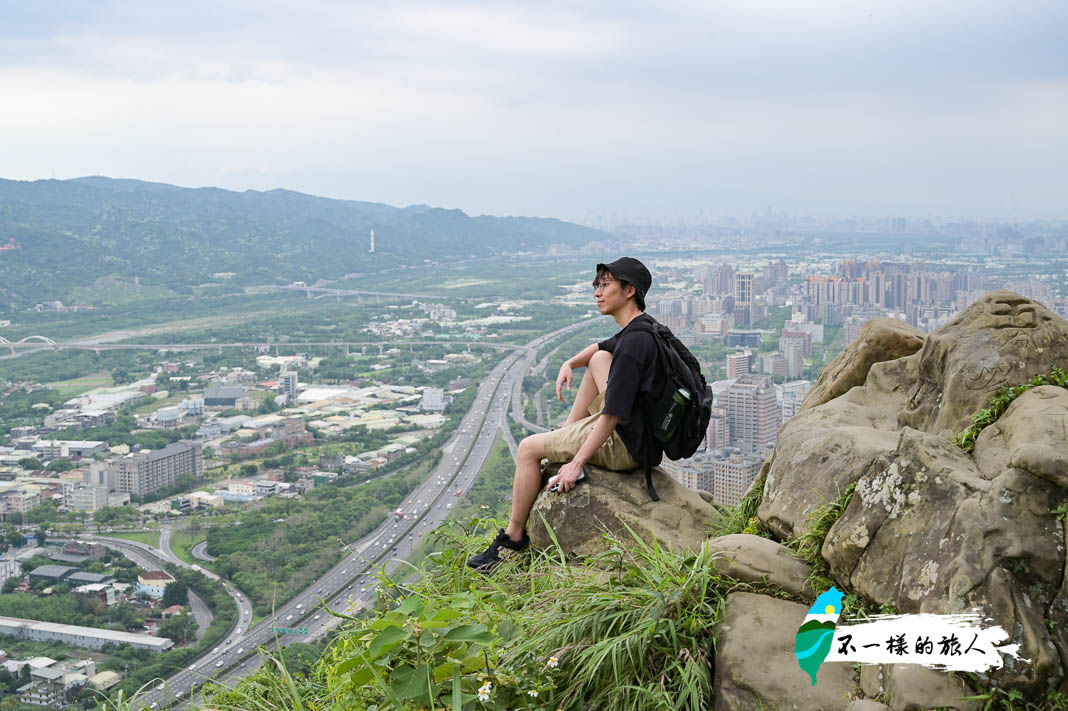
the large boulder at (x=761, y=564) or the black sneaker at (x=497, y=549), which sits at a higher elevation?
the large boulder at (x=761, y=564)

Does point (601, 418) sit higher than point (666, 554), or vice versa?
point (601, 418)

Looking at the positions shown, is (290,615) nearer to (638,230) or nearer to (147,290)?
(147,290)

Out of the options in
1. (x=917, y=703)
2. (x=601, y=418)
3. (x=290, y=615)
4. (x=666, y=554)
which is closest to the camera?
(x=917, y=703)

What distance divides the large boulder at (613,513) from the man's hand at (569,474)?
7 cm

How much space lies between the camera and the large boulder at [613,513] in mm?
3508

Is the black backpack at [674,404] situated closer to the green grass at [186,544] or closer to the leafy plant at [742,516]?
the leafy plant at [742,516]

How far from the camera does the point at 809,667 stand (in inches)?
88.6

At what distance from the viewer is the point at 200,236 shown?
75.7 metres

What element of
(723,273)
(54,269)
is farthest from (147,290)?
(723,273)

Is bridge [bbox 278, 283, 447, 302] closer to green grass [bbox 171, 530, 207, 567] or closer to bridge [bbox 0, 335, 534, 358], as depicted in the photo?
bridge [bbox 0, 335, 534, 358]

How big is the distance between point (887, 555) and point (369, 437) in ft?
88.0

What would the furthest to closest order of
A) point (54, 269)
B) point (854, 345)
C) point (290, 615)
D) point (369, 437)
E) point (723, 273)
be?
1. point (54, 269)
2. point (723, 273)
3. point (369, 437)
4. point (290, 615)
5. point (854, 345)

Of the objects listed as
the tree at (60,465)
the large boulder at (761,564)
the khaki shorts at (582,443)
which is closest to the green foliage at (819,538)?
the large boulder at (761,564)

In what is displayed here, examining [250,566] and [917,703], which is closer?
[917,703]
